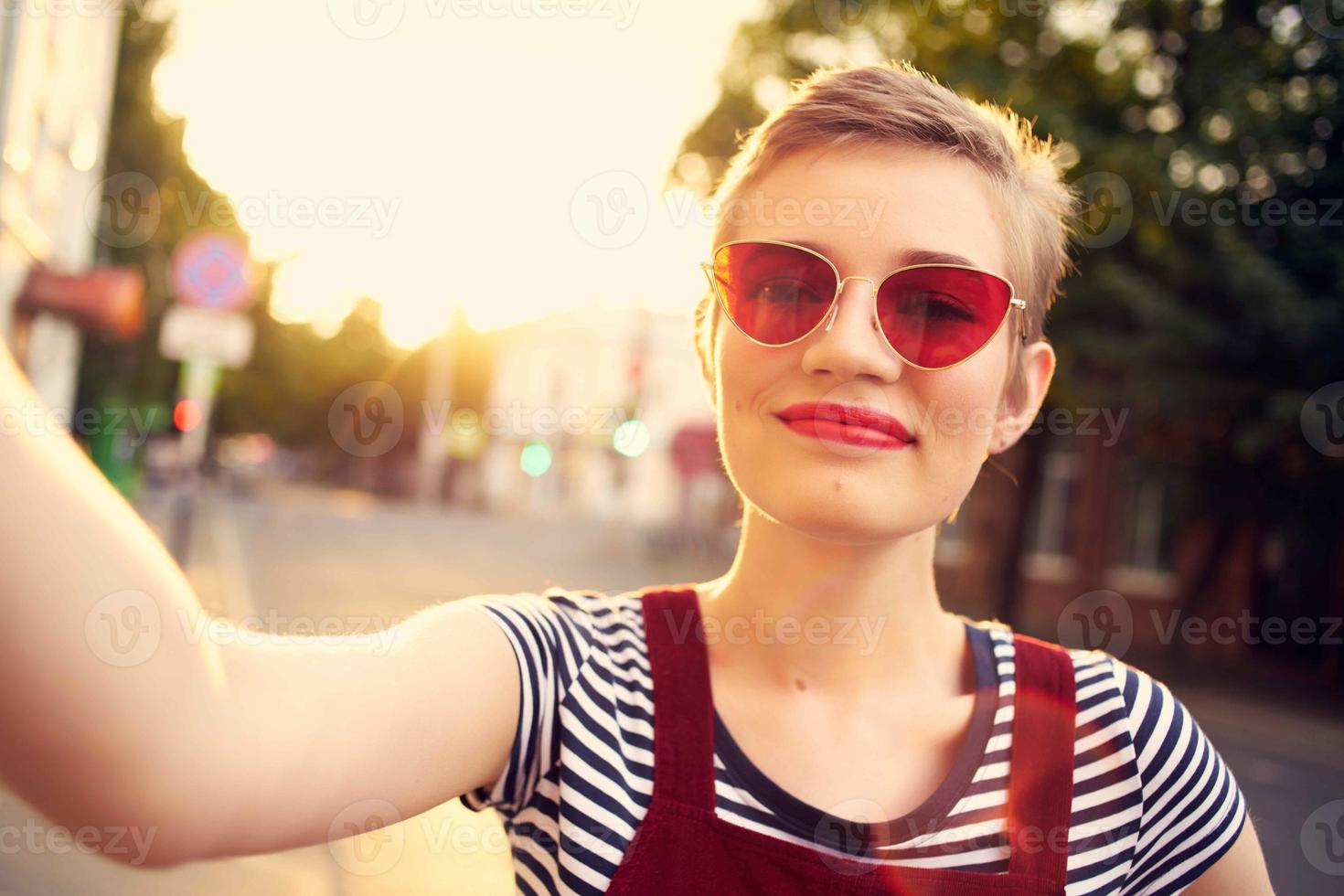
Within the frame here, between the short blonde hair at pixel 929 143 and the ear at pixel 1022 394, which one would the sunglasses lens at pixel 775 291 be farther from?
the ear at pixel 1022 394

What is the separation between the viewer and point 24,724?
70cm

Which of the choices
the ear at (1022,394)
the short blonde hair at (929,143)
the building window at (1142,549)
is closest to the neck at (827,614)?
the ear at (1022,394)

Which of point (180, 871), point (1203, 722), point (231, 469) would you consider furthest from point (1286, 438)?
point (231, 469)

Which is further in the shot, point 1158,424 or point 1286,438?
point 1158,424

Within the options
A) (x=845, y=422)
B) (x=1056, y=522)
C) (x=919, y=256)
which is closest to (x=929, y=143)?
(x=919, y=256)

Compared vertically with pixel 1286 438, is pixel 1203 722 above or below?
below

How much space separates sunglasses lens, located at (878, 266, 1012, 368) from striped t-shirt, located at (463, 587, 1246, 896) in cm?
49

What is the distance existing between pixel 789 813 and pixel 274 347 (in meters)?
36.5

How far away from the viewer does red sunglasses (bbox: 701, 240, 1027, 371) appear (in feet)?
4.61

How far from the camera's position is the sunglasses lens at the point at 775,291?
142 cm

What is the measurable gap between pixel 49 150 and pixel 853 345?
44.6ft

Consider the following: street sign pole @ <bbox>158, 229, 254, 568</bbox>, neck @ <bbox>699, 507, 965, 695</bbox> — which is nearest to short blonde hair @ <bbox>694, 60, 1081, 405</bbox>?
neck @ <bbox>699, 507, 965, 695</bbox>

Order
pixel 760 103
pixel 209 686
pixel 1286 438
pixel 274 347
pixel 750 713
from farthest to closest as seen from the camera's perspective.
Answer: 1. pixel 274 347
2. pixel 760 103
3. pixel 1286 438
4. pixel 750 713
5. pixel 209 686

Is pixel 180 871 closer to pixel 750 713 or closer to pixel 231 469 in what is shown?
pixel 750 713
